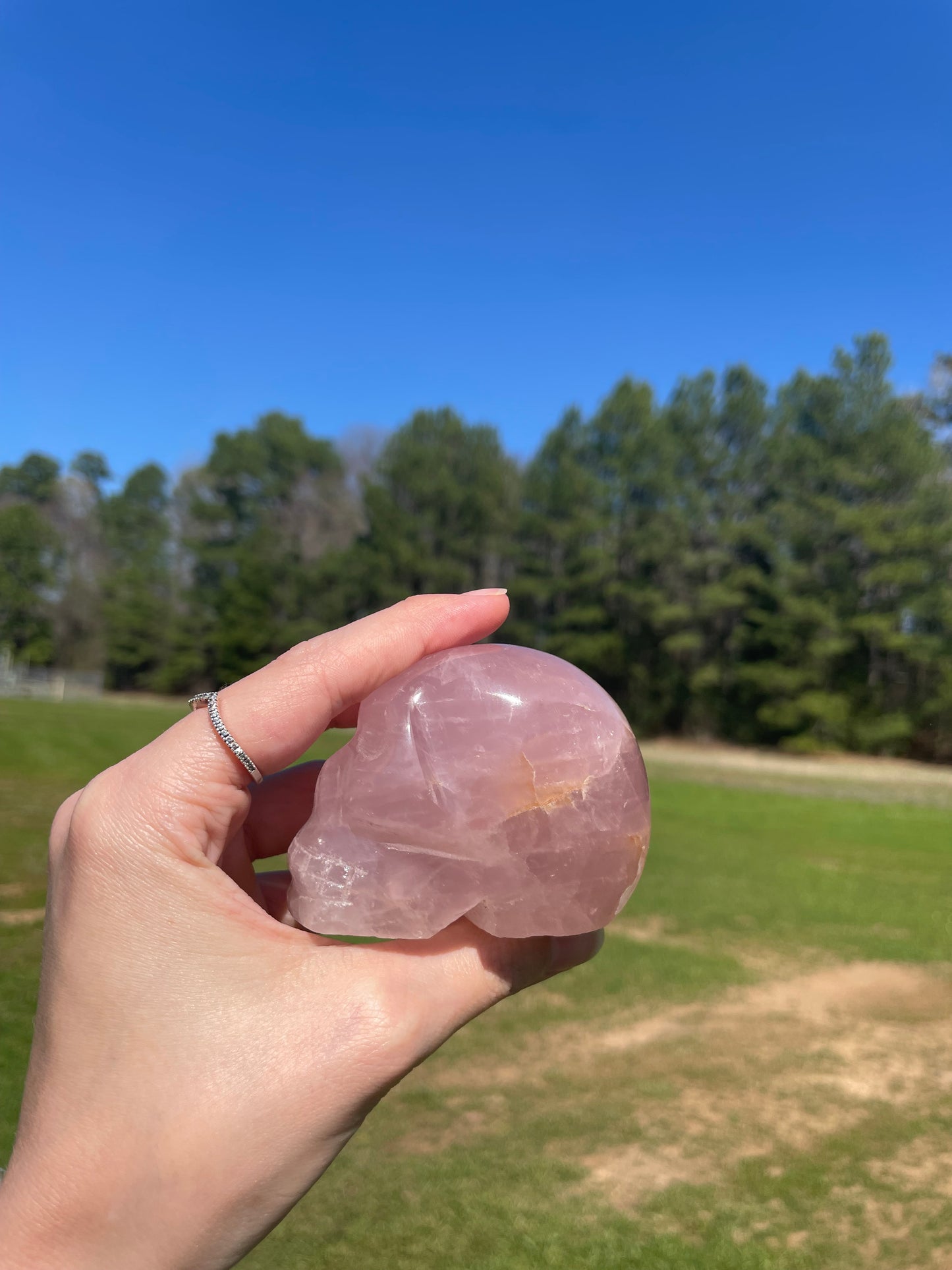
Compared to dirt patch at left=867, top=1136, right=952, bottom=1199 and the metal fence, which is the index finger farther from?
the metal fence

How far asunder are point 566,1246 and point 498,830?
7.82 ft

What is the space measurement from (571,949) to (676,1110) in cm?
307

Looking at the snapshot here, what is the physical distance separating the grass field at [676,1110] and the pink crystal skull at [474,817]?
2.12 metres

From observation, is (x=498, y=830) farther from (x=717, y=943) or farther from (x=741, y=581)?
(x=741, y=581)

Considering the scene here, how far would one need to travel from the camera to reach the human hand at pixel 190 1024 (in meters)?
1.30

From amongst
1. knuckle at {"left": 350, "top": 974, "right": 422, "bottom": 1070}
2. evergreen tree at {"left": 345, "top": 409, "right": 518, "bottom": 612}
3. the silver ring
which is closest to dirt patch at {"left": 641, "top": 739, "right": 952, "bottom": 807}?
evergreen tree at {"left": 345, "top": 409, "right": 518, "bottom": 612}

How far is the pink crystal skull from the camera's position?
162cm

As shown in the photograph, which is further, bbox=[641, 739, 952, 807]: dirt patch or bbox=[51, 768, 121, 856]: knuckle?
bbox=[641, 739, 952, 807]: dirt patch

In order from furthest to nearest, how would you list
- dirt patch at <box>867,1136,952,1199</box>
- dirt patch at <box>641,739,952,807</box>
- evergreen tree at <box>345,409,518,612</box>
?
evergreen tree at <box>345,409,518,612</box>
dirt patch at <box>641,739,952,807</box>
dirt patch at <box>867,1136,952,1199</box>

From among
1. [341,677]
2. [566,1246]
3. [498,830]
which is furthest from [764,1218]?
[341,677]

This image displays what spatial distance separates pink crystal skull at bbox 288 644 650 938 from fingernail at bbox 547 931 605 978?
2.3 inches

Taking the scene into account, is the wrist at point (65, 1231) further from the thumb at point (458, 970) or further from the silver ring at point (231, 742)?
the silver ring at point (231, 742)

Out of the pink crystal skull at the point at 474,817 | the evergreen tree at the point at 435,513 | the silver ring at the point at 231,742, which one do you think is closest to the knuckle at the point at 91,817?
the silver ring at the point at 231,742

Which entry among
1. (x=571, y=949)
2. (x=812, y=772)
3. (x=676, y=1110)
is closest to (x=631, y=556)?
(x=812, y=772)
